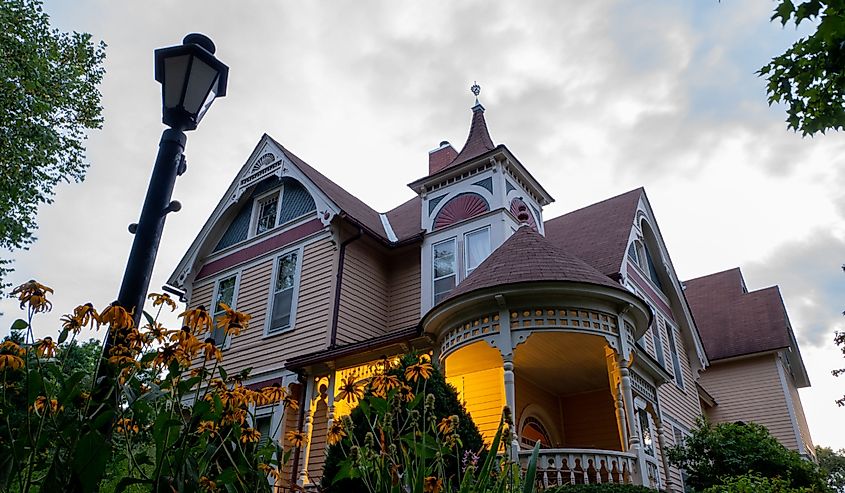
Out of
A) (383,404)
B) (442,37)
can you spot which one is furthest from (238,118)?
(383,404)

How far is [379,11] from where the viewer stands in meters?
13.6

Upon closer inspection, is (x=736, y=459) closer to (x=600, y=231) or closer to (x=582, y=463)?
(x=582, y=463)

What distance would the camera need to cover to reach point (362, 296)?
519 inches

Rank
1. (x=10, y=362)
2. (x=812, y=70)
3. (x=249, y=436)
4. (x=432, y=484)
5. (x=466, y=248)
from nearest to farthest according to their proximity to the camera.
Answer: (x=10, y=362)
(x=432, y=484)
(x=249, y=436)
(x=812, y=70)
(x=466, y=248)

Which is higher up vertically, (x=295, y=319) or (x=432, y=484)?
(x=295, y=319)

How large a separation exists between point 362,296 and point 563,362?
491cm

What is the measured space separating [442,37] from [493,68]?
5.28 ft

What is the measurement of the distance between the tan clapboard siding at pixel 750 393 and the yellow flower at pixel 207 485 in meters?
20.0

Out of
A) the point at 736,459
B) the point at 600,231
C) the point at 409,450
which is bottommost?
the point at 409,450

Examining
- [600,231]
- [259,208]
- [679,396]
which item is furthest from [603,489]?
[259,208]

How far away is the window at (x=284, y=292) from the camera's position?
13.1 m

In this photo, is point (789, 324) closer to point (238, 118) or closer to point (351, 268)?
point (351, 268)

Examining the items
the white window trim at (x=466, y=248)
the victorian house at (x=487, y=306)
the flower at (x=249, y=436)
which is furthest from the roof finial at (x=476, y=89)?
the flower at (x=249, y=436)

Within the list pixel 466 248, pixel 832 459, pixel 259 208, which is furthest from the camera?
pixel 832 459
